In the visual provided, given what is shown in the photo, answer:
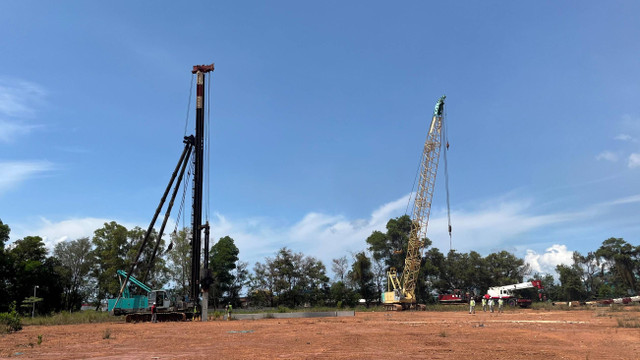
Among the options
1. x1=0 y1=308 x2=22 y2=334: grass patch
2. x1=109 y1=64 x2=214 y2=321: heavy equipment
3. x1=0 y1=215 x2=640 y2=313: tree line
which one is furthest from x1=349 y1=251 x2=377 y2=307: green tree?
x1=0 y1=308 x2=22 y2=334: grass patch

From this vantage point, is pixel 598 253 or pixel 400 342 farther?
pixel 598 253

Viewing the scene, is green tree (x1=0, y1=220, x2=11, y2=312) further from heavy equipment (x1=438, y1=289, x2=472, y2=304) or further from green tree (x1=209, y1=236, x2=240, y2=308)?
heavy equipment (x1=438, y1=289, x2=472, y2=304)

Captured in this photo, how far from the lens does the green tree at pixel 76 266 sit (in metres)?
70.6

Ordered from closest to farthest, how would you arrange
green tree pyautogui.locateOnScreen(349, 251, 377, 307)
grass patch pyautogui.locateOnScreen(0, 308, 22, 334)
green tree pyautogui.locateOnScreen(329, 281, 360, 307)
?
grass patch pyautogui.locateOnScreen(0, 308, 22, 334) < green tree pyautogui.locateOnScreen(329, 281, 360, 307) < green tree pyautogui.locateOnScreen(349, 251, 377, 307)

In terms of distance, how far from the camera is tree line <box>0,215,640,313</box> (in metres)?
61.4

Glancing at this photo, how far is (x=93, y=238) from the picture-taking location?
223 ft

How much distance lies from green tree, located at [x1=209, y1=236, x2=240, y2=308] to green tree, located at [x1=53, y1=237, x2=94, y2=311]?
19460 millimetres

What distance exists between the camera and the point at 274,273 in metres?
75.7

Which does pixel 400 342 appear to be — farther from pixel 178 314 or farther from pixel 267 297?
pixel 267 297

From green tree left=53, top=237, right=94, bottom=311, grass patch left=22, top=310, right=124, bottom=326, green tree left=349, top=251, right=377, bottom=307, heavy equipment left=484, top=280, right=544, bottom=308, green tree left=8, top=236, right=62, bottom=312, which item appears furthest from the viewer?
green tree left=349, top=251, right=377, bottom=307

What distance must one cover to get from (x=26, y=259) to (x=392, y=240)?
62279mm

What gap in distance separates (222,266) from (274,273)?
352 inches

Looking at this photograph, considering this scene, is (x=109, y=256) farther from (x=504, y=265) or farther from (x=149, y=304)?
(x=504, y=265)

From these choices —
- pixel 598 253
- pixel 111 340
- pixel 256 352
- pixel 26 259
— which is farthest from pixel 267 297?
pixel 598 253
